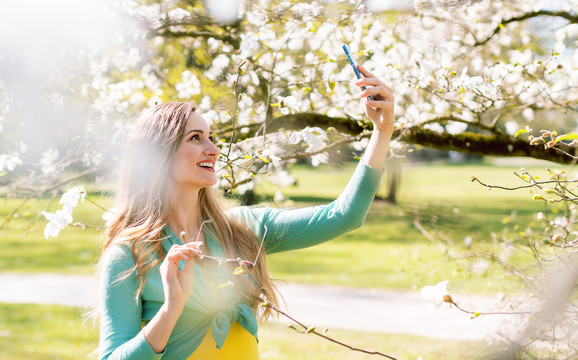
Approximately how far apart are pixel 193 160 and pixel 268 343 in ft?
12.3

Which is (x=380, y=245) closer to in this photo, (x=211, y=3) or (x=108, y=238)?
(x=211, y=3)

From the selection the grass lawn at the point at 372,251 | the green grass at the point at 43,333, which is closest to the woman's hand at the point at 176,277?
the grass lawn at the point at 372,251

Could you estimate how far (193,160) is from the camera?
1.86 m

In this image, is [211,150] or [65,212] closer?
[211,150]

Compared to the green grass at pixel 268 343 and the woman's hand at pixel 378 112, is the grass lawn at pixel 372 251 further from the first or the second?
the woman's hand at pixel 378 112

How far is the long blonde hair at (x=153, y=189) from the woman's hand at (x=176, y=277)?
1.17 ft

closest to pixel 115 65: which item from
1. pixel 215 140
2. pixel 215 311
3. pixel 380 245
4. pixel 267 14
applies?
pixel 267 14

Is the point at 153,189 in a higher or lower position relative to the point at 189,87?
higher

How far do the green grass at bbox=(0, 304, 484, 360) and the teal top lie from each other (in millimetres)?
2712

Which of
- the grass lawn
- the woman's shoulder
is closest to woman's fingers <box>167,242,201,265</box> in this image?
the woman's shoulder

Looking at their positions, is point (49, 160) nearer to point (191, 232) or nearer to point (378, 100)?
point (191, 232)

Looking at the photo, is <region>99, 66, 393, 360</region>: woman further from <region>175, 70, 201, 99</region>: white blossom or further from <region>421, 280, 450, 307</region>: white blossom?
<region>175, 70, 201, 99</region>: white blossom

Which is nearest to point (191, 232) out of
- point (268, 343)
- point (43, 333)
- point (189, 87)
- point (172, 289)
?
point (172, 289)

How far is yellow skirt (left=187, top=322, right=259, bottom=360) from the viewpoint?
1.72 m
